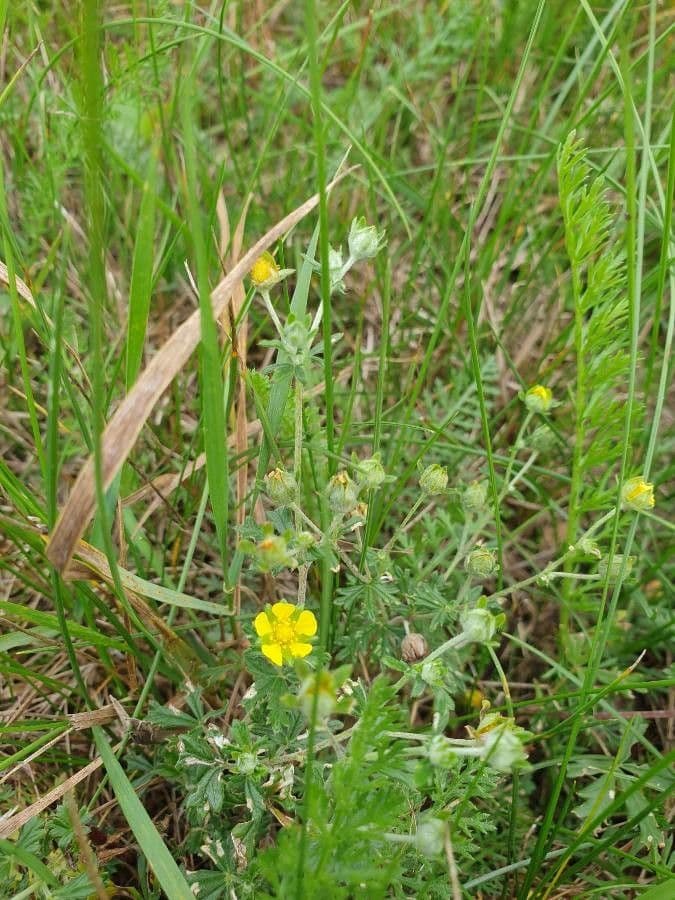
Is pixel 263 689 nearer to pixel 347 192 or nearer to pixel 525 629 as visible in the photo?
pixel 525 629

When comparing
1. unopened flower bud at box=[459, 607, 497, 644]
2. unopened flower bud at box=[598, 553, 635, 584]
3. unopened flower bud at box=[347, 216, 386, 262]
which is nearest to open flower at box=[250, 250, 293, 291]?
unopened flower bud at box=[347, 216, 386, 262]

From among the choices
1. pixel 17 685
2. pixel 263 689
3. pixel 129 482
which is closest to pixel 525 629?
pixel 263 689

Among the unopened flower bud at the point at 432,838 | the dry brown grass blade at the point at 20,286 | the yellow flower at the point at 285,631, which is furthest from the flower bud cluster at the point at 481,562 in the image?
the dry brown grass blade at the point at 20,286

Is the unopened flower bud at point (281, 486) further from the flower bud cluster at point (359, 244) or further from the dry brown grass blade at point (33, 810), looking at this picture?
the dry brown grass blade at point (33, 810)

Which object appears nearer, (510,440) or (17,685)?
(17,685)

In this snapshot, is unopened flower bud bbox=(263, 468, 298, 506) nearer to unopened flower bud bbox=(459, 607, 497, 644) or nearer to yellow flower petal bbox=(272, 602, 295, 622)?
yellow flower petal bbox=(272, 602, 295, 622)

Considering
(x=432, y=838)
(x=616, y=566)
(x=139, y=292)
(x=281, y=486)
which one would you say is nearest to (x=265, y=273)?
(x=139, y=292)
